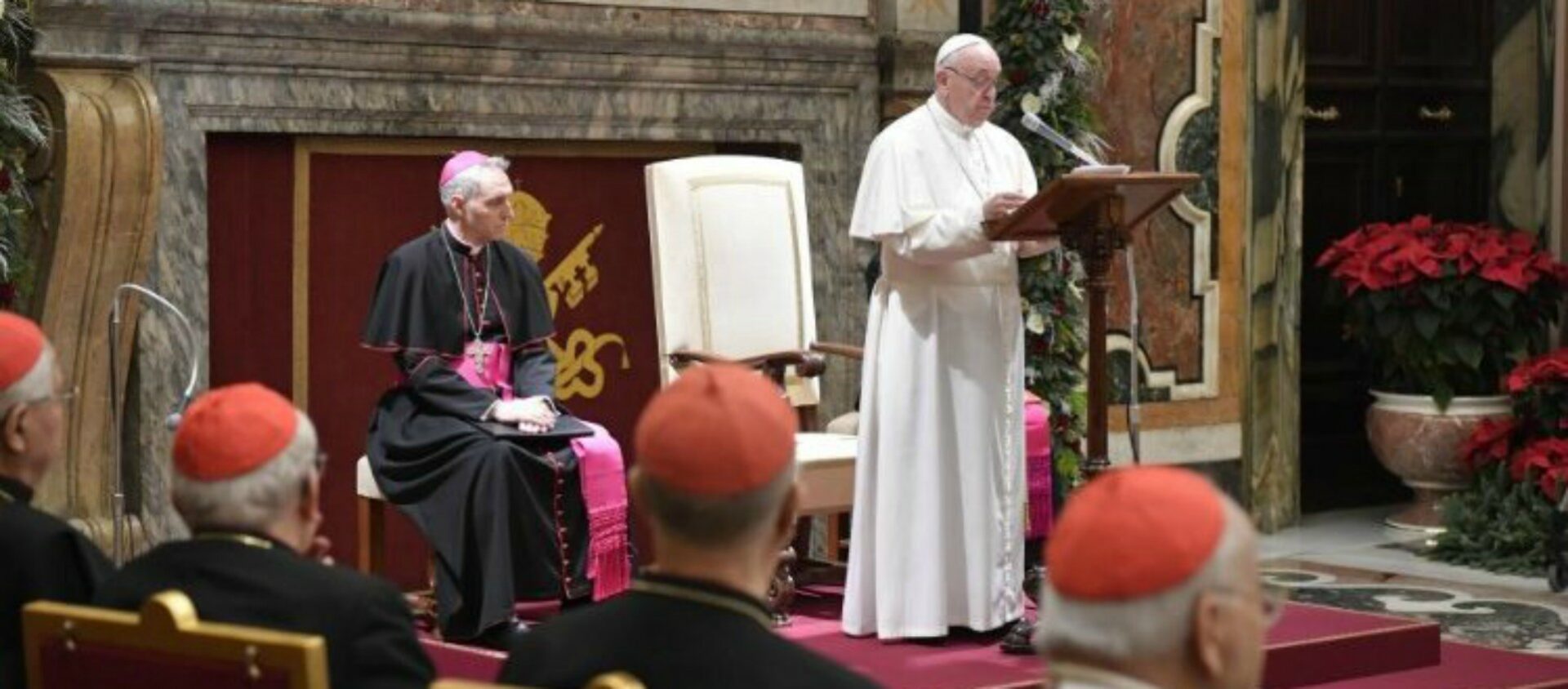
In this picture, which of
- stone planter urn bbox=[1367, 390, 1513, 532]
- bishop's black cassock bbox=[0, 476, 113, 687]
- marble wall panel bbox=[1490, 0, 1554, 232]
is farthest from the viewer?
marble wall panel bbox=[1490, 0, 1554, 232]

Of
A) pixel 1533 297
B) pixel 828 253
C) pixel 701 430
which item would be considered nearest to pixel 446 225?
pixel 828 253

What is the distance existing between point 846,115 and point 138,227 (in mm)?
2565

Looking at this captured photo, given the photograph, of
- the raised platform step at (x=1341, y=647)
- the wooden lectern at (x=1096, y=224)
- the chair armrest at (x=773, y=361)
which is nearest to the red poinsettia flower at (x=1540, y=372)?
the raised platform step at (x=1341, y=647)

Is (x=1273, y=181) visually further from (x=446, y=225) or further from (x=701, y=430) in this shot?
(x=701, y=430)

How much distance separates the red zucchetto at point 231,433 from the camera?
3137 mm

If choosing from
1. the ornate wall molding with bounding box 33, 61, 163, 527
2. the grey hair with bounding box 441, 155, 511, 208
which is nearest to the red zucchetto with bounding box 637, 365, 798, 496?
the grey hair with bounding box 441, 155, 511, 208

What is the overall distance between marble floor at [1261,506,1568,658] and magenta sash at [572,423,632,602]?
2.49 metres

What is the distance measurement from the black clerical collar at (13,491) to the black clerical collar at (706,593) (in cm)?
131

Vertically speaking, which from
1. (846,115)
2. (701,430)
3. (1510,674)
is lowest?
(1510,674)

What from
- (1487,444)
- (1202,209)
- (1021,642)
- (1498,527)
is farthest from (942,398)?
(1487,444)

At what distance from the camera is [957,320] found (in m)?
6.25

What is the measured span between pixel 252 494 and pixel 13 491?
713 mm

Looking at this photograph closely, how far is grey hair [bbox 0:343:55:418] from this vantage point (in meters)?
3.68

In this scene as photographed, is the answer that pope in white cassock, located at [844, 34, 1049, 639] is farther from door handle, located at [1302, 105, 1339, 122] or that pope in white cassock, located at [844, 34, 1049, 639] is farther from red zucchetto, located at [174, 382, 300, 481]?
door handle, located at [1302, 105, 1339, 122]
